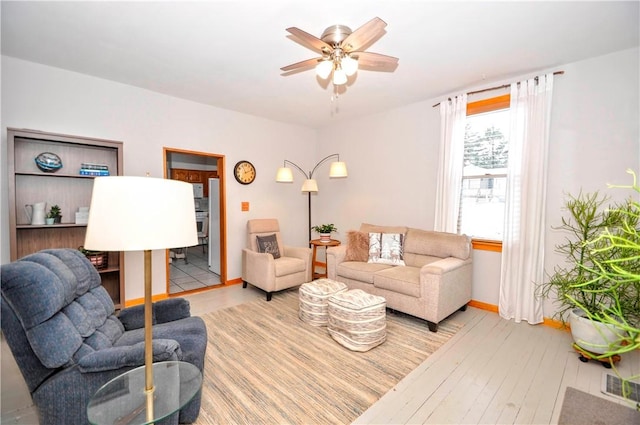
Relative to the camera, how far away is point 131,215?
4.14 feet

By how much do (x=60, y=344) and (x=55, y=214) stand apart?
7.30 ft

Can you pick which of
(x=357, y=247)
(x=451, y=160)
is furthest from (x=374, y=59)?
(x=357, y=247)

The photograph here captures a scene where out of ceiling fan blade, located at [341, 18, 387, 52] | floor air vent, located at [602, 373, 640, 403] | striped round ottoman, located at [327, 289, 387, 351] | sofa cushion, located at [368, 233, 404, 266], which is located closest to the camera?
ceiling fan blade, located at [341, 18, 387, 52]

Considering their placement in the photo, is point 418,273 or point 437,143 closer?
point 418,273

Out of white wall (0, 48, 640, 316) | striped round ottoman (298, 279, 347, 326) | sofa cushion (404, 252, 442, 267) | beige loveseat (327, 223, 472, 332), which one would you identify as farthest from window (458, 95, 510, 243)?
striped round ottoman (298, 279, 347, 326)

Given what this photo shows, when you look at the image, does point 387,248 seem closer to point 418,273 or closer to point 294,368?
point 418,273

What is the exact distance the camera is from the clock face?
186 inches

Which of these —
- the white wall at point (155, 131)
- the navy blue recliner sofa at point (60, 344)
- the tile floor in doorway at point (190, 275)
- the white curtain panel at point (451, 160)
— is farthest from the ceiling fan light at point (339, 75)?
the tile floor in doorway at point (190, 275)

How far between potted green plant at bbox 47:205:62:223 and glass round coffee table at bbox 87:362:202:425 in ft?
7.84

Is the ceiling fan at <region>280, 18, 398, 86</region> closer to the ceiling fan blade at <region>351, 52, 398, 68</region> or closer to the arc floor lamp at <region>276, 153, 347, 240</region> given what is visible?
the ceiling fan blade at <region>351, 52, 398, 68</region>

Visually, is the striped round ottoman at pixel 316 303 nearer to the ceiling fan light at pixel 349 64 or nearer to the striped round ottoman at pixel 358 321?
the striped round ottoman at pixel 358 321

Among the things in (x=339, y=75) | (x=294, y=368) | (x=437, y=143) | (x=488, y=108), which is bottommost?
(x=294, y=368)

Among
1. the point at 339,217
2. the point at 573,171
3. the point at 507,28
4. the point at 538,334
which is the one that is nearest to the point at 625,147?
the point at 573,171

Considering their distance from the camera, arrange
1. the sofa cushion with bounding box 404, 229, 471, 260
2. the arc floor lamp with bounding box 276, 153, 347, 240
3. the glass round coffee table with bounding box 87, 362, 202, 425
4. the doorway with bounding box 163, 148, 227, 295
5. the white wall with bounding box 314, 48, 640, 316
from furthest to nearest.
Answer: the doorway with bounding box 163, 148, 227, 295 < the arc floor lamp with bounding box 276, 153, 347, 240 < the sofa cushion with bounding box 404, 229, 471, 260 < the white wall with bounding box 314, 48, 640, 316 < the glass round coffee table with bounding box 87, 362, 202, 425
